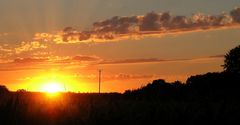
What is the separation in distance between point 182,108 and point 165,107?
0.75 m

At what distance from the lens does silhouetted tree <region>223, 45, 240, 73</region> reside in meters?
88.7

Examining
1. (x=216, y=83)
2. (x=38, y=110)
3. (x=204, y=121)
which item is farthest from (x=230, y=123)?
(x=216, y=83)

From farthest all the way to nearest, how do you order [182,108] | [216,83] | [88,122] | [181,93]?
[216,83]
[181,93]
[182,108]
[88,122]

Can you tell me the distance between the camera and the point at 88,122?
2262 cm

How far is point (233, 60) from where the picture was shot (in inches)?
3588

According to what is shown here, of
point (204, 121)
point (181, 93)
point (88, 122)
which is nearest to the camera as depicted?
point (88, 122)

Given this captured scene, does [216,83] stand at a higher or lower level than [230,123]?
higher

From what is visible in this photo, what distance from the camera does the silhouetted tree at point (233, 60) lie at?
88694mm

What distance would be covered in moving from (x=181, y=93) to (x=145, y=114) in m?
40.6

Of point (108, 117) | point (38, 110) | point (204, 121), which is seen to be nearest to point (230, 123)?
point (204, 121)

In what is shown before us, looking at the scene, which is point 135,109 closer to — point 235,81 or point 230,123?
point 230,123

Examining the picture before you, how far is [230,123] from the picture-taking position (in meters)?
24.9

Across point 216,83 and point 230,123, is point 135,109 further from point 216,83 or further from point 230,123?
point 216,83

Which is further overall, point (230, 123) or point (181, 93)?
point (181, 93)
